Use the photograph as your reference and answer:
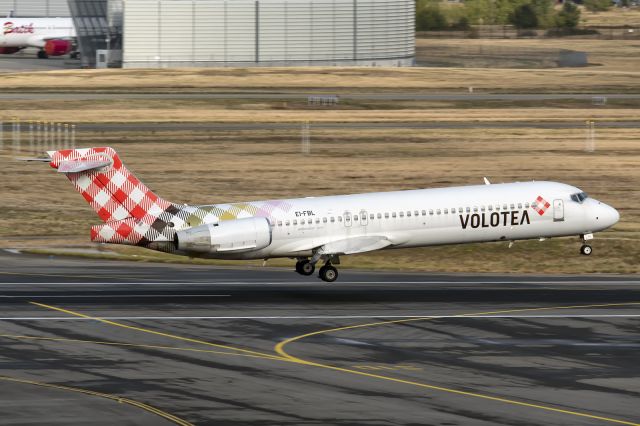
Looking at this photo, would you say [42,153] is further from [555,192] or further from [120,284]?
[555,192]

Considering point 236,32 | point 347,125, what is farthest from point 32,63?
point 347,125

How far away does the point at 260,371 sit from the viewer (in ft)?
132

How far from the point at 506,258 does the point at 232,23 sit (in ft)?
296

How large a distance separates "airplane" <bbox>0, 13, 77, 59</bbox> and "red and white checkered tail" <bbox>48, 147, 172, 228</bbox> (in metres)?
118

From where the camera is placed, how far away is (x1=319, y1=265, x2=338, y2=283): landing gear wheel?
55062 millimetres

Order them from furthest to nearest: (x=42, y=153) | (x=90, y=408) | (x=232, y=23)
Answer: (x=232, y=23) → (x=42, y=153) → (x=90, y=408)

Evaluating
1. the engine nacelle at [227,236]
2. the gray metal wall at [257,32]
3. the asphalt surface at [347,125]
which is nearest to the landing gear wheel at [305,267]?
the engine nacelle at [227,236]

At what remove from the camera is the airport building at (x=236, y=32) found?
147000mm

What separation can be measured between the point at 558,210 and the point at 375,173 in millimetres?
31321

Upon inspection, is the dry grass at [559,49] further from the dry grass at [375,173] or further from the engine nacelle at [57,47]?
the dry grass at [375,173]

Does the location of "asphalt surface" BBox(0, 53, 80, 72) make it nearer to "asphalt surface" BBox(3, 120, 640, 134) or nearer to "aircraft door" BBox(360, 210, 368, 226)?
"asphalt surface" BBox(3, 120, 640, 134)

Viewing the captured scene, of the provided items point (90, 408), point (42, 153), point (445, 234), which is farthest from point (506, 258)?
point (42, 153)

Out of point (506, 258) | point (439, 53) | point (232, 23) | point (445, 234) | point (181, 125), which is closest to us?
point (445, 234)

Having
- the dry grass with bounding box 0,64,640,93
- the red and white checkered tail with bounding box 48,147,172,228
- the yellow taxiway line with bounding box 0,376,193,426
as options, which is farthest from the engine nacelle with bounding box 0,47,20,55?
A: the yellow taxiway line with bounding box 0,376,193,426
